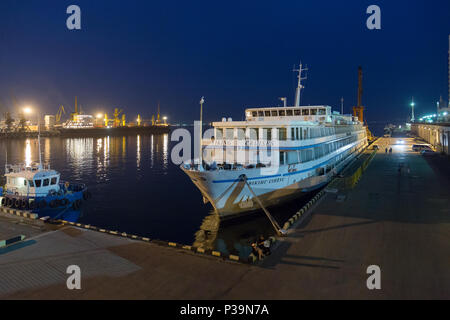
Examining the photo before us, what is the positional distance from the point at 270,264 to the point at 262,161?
12988 millimetres

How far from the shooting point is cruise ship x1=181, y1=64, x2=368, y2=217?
66.6 feet

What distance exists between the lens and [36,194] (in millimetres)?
24875

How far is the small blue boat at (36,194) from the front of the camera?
24.4m

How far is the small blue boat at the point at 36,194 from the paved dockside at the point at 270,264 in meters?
7.15

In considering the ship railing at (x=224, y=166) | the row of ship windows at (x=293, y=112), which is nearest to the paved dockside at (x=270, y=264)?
the ship railing at (x=224, y=166)

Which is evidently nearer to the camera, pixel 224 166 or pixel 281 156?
pixel 224 166

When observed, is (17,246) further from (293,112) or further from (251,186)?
(293,112)

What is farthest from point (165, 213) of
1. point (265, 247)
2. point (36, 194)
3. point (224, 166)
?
point (265, 247)

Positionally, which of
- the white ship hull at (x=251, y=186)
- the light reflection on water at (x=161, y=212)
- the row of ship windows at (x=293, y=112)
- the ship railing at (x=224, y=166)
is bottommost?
the light reflection on water at (x=161, y=212)

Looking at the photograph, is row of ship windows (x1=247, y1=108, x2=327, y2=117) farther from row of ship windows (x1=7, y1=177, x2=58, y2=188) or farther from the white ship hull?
row of ship windows (x1=7, y1=177, x2=58, y2=188)

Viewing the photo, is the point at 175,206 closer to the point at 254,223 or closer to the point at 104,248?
the point at 254,223

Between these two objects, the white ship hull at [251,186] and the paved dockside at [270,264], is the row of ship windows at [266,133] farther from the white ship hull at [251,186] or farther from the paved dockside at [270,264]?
the paved dockside at [270,264]

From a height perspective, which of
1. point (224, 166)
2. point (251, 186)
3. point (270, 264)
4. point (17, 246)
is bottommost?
point (270, 264)
